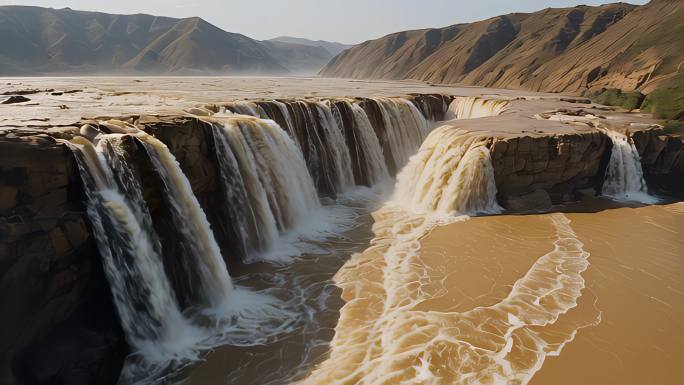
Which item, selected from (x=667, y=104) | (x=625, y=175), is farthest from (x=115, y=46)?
(x=625, y=175)

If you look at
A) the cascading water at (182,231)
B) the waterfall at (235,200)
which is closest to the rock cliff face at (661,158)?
the cascading water at (182,231)

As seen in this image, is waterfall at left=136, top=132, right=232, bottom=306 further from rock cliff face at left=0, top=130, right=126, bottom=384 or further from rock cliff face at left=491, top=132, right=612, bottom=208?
rock cliff face at left=491, top=132, right=612, bottom=208

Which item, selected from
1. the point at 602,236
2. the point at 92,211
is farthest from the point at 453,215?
the point at 92,211

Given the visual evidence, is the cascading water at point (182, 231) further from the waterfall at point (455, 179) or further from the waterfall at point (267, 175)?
the waterfall at point (455, 179)

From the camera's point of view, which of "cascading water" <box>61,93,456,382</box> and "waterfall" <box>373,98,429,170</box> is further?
"waterfall" <box>373,98,429,170</box>

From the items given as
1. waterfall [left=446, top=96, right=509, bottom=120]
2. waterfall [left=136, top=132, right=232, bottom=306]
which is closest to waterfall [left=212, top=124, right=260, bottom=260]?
waterfall [left=136, top=132, right=232, bottom=306]

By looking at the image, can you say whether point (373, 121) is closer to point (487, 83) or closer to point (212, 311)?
point (212, 311)
